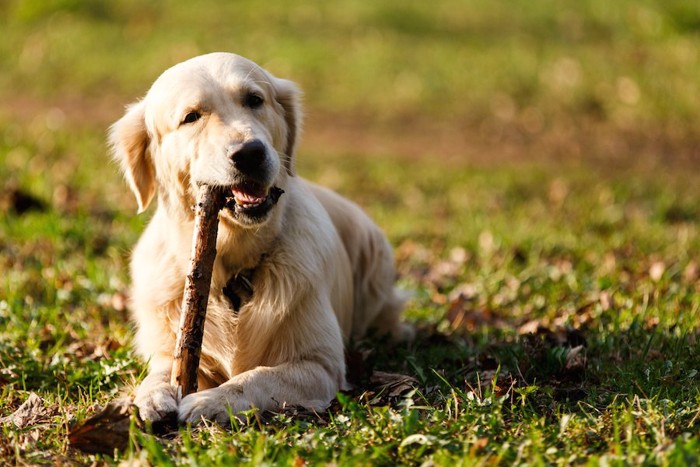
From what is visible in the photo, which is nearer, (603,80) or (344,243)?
(344,243)

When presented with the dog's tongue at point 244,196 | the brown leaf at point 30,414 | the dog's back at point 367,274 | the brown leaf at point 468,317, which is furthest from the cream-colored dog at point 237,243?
the brown leaf at point 468,317

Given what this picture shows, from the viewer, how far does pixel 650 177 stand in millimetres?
10531

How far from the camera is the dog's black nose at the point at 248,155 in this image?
3.48 m

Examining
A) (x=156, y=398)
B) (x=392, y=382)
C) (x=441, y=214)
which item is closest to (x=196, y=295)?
(x=156, y=398)

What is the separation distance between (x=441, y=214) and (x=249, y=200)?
17.4ft

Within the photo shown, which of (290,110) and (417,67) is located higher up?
(290,110)

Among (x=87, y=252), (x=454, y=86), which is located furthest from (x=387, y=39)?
(x=87, y=252)

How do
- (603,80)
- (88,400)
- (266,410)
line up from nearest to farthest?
(266,410) < (88,400) < (603,80)

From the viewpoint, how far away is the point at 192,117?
376 centimetres

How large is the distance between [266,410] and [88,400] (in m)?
0.81

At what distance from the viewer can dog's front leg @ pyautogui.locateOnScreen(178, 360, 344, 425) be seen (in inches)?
131

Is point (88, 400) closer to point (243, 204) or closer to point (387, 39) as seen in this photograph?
point (243, 204)

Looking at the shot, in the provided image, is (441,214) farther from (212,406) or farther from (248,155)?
(212,406)

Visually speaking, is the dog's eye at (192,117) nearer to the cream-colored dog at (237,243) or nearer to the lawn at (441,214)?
the cream-colored dog at (237,243)
